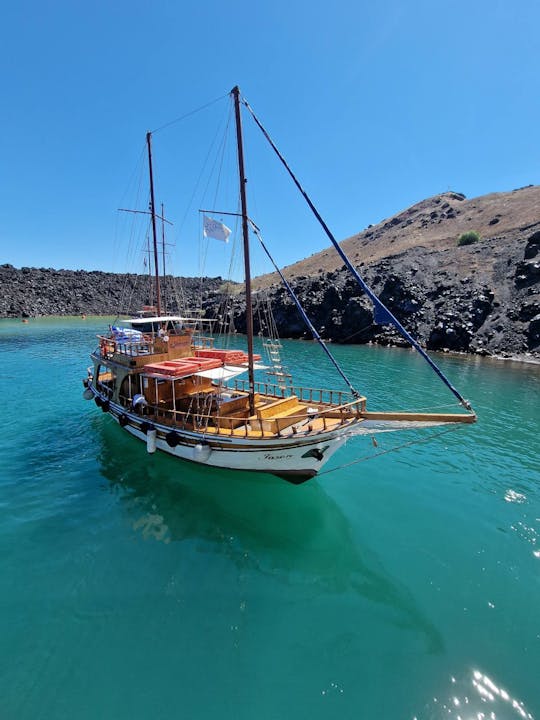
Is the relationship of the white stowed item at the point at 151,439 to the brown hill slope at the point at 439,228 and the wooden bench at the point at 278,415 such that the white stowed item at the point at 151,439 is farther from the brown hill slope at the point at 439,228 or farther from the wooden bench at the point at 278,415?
the brown hill slope at the point at 439,228

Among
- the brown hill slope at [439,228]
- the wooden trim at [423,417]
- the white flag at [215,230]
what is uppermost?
the brown hill slope at [439,228]

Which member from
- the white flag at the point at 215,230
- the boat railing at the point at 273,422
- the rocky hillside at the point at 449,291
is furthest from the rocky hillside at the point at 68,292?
the boat railing at the point at 273,422

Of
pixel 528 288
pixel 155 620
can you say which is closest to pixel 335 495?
pixel 155 620

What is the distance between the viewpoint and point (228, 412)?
17.4 m

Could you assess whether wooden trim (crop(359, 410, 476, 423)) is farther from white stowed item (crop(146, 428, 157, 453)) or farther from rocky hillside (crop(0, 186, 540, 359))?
rocky hillside (crop(0, 186, 540, 359))

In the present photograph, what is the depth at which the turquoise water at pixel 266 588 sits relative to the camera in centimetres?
787

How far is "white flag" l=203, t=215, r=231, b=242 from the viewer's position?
1602 cm

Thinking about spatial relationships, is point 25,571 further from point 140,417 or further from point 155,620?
point 140,417

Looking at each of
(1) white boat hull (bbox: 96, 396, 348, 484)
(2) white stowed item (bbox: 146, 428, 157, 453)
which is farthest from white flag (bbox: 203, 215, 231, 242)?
(2) white stowed item (bbox: 146, 428, 157, 453)

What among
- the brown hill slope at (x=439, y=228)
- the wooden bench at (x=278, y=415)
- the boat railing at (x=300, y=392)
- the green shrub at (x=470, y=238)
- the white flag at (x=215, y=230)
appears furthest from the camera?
the brown hill slope at (x=439, y=228)

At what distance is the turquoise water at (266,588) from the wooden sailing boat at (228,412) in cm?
188

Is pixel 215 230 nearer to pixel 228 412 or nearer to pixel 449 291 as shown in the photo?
pixel 228 412

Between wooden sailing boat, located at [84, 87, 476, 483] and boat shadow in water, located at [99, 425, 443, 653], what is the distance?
1403 mm

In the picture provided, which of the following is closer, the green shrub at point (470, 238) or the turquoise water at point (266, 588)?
the turquoise water at point (266, 588)
